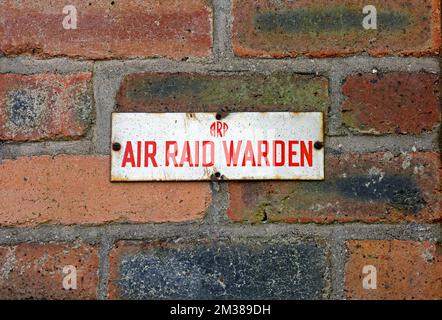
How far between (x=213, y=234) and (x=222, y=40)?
0.84 ft

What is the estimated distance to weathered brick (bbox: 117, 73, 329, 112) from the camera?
0.87 meters

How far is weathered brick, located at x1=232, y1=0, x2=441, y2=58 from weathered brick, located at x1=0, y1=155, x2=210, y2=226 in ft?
0.69

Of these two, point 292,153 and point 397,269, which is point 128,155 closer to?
point 292,153

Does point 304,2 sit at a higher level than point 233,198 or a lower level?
higher

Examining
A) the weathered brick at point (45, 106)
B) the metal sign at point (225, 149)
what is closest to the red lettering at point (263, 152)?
the metal sign at point (225, 149)

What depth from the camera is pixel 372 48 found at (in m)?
0.87

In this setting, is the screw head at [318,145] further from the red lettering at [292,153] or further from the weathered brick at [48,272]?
the weathered brick at [48,272]

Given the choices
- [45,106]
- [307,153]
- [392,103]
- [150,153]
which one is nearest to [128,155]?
[150,153]

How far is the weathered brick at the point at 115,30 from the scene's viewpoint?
0.88m

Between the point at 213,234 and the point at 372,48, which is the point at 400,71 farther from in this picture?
the point at 213,234

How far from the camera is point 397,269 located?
2.77 ft

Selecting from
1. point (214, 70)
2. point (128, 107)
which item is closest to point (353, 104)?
point (214, 70)

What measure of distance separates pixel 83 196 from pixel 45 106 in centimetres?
13

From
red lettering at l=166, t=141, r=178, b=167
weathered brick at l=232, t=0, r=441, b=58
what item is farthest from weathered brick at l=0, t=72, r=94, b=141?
weathered brick at l=232, t=0, r=441, b=58
